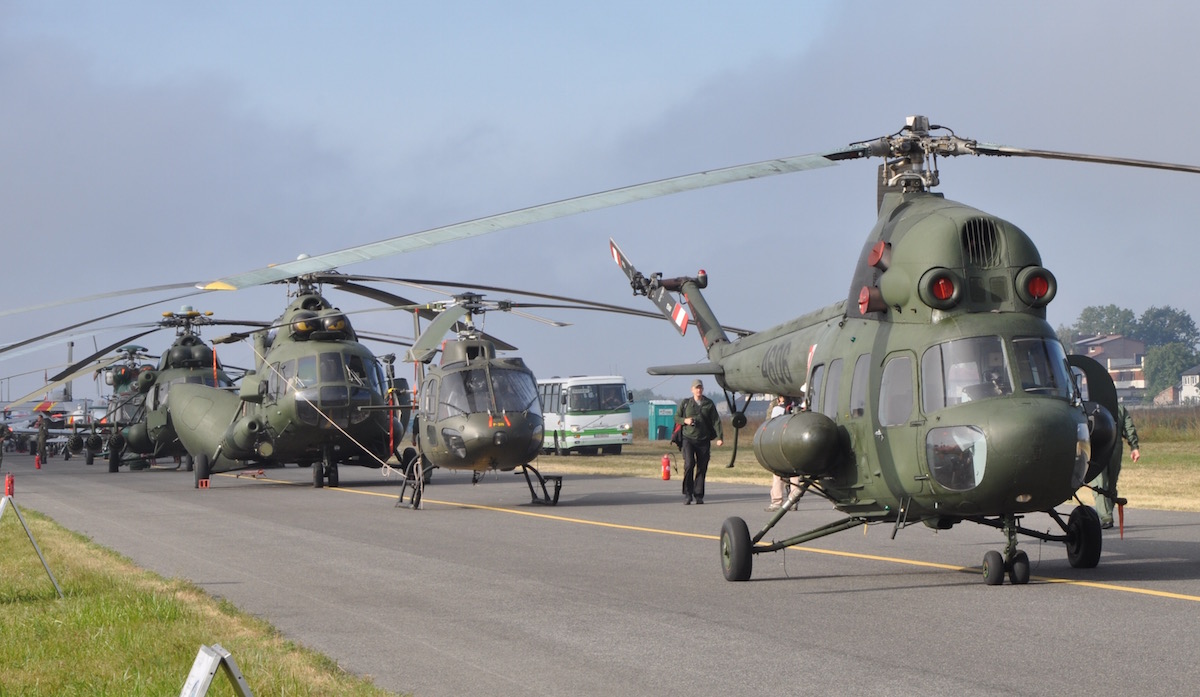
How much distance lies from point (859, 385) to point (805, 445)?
666mm

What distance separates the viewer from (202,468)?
27.5 m

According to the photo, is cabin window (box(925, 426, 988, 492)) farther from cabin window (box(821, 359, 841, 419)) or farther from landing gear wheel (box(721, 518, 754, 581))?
landing gear wheel (box(721, 518, 754, 581))

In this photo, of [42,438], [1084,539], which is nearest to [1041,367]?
[1084,539]

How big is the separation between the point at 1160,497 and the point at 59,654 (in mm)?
16449

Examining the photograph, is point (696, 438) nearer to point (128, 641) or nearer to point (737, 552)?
point (737, 552)

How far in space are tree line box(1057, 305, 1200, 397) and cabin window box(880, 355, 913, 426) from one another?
150 m

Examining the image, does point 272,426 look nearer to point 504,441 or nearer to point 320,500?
point 320,500

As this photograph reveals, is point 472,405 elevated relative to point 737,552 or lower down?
elevated

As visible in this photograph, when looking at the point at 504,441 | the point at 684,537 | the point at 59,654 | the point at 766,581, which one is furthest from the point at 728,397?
the point at 59,654

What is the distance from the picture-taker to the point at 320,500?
22.0 meters

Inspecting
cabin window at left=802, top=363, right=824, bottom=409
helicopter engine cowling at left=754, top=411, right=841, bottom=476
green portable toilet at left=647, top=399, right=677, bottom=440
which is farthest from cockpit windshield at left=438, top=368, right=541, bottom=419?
green portable toilet at left=647, top=399, right=677, bottom=440

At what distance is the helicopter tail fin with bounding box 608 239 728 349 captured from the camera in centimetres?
1748

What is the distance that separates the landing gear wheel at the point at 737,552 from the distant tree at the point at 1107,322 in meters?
181

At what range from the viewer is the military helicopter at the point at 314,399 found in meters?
24.6
